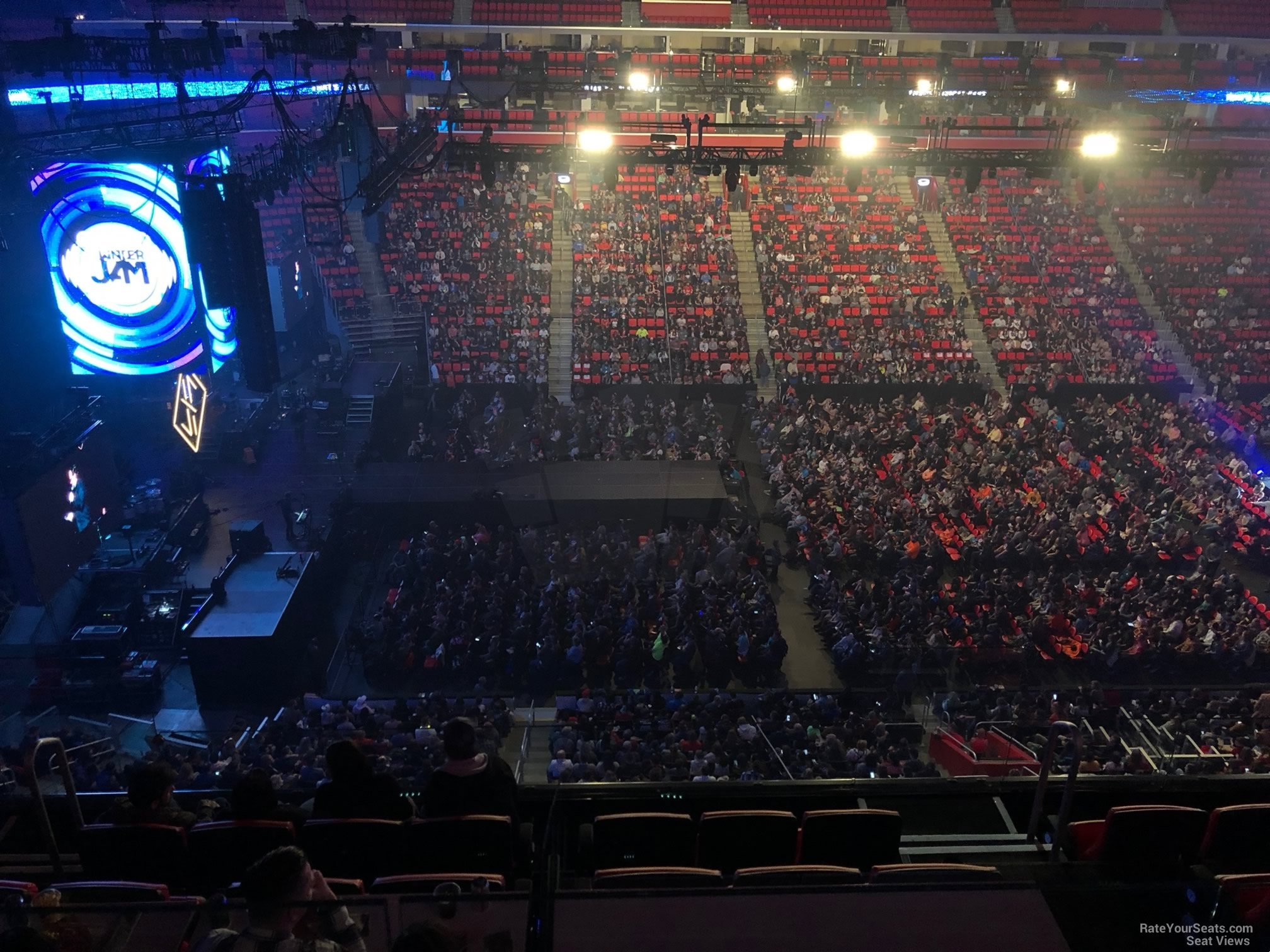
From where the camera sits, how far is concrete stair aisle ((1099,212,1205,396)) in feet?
69.8

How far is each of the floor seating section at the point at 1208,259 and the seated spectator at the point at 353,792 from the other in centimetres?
2153

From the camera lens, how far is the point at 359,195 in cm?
1410

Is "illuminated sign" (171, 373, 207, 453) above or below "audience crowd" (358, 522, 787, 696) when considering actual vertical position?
above

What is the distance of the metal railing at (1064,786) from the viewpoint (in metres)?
4.33

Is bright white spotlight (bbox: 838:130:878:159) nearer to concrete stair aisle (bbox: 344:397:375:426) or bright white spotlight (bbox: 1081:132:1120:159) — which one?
bright white spotlight (bbox: 1081:132:1120:159)

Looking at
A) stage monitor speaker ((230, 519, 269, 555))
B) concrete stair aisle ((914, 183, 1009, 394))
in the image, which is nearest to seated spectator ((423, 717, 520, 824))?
stage monitor speaker ((230, 519, 269, 555))

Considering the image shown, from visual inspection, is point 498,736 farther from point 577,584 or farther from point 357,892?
point 357,892

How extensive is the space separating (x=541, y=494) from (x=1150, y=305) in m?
17.5

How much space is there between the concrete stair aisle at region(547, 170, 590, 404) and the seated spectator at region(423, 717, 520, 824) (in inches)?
641

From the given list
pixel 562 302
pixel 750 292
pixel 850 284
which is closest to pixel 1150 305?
pixel 850 284

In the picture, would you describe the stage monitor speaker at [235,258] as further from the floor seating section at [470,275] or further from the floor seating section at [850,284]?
the floor seating section at [850,284]

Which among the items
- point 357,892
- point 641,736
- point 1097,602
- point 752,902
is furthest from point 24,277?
point 1097,602

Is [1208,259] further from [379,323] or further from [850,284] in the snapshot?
[379,323]

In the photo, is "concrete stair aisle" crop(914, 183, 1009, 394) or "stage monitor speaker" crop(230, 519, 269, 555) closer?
"stage monitor speaker" crop(230, 519, 269, 555)
